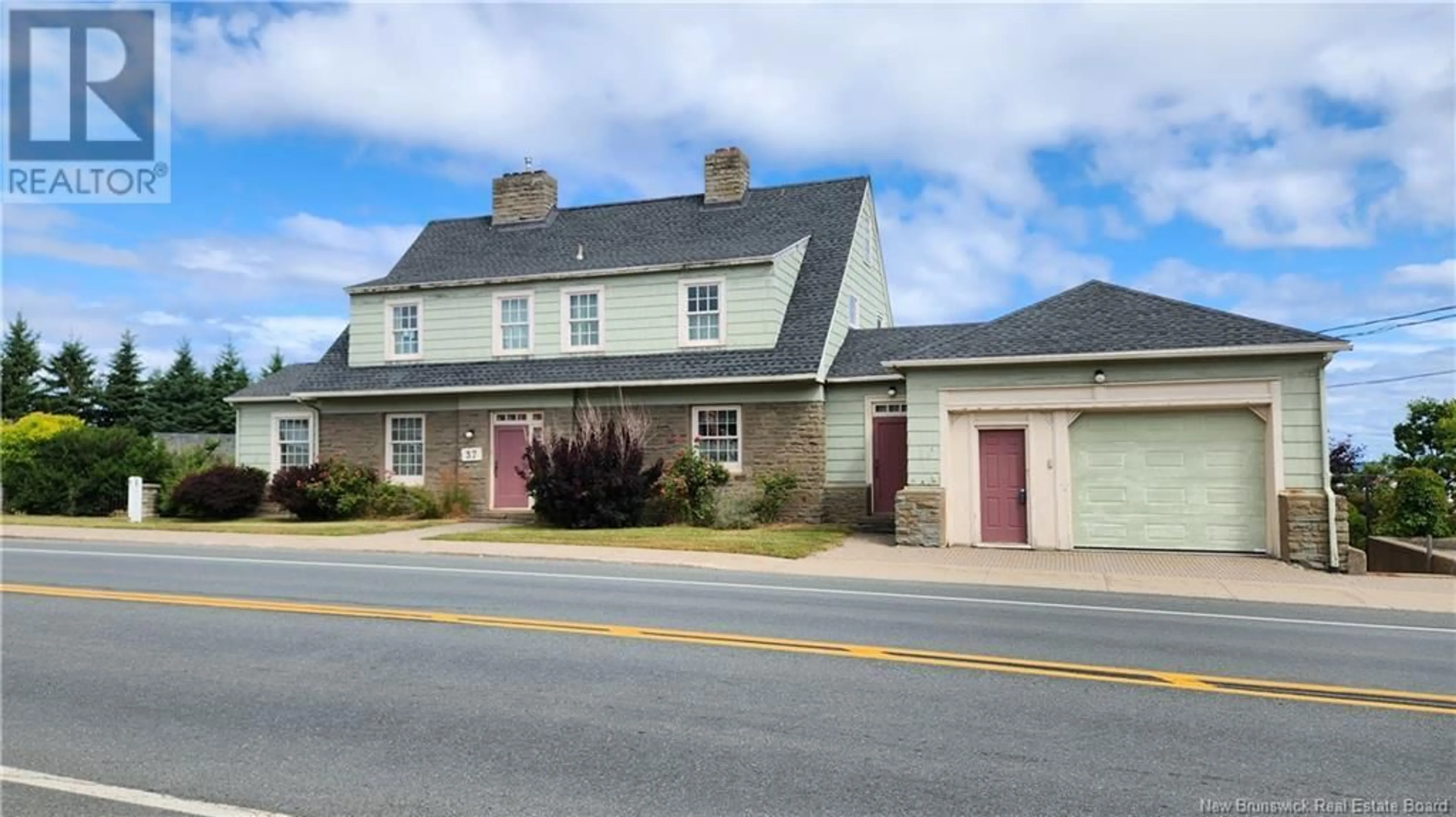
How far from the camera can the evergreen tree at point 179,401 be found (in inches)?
2024

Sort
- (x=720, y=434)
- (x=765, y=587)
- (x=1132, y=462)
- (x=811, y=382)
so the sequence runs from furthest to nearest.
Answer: (x=720, y=434) → (x=811, y=382) → (x=1132, y=462) → (x=765, y=587)

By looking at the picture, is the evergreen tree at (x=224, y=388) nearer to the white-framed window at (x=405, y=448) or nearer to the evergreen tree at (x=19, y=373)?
the evergreen tree at (x=19, y=373)

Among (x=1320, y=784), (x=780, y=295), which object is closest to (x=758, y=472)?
(x=780, y=295)

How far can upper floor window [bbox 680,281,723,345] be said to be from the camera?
864 inches

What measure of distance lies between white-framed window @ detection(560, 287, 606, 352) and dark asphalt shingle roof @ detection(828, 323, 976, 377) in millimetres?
5806

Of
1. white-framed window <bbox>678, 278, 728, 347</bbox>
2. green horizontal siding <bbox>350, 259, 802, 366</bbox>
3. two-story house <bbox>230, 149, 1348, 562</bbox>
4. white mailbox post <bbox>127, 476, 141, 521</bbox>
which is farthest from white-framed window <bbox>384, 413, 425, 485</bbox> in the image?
white-framed window <bbox>678, 278, 728, 347</bbox>

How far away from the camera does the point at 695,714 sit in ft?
19.2

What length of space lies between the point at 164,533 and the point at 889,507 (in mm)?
14626

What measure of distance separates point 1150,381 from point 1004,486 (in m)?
2.99

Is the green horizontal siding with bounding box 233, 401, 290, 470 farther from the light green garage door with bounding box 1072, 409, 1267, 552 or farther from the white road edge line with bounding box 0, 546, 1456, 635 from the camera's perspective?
the light green garage door with bounding box 1072, 409, 1267, 552

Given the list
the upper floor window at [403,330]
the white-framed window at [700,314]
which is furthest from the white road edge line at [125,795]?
the upper floor window at [403,330]

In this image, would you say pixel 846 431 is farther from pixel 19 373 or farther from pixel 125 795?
pixel 19 373

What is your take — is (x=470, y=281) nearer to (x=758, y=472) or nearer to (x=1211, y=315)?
(x=758, y=472)

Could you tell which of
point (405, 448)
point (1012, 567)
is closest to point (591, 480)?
point (405, 448)
